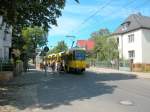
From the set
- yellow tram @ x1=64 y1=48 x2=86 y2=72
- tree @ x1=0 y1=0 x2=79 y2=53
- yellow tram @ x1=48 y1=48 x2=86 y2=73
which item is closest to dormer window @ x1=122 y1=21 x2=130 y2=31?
yellow tram @ x1=48 y1=48 x2=86 y2=73

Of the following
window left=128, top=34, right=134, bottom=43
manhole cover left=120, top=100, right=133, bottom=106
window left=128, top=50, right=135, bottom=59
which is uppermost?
window left=128, top=34, right=134, bottom=43

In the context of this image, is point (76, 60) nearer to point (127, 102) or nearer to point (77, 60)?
point (77, 60)

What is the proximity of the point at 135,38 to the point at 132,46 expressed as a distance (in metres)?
1.54

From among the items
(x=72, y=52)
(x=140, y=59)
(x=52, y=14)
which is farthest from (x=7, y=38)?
(x=140, y=59)

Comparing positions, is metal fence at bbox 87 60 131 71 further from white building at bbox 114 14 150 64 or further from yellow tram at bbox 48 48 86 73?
yellow tram at bbox 48 48 86 73

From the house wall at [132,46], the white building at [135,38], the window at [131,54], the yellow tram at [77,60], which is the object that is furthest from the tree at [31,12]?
the window at [131,54]

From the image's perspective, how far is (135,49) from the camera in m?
63.7

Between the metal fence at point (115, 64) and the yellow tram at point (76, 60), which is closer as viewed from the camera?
the yellow tram at point (76, 60)

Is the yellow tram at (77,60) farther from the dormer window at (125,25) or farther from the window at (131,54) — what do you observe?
the dormer window at (125,25)

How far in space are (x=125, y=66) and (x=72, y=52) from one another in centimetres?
1503

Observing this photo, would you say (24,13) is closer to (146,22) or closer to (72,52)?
(72,52)

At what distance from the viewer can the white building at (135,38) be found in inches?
2435

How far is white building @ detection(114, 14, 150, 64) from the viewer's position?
61.8 m

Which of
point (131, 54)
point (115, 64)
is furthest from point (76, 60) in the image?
point (131, 54)
